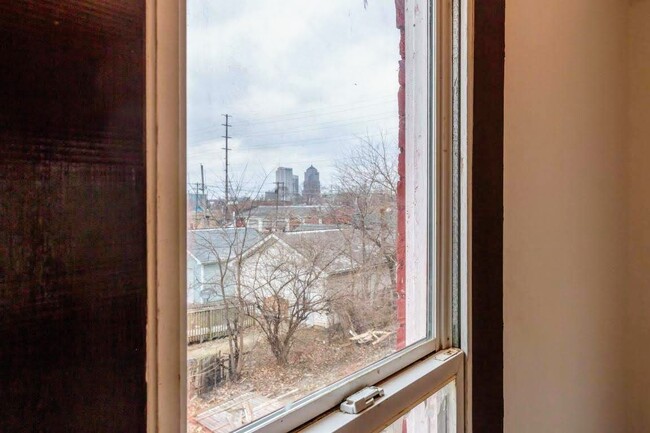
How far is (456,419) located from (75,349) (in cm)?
94

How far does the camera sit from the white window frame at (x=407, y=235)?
49cm

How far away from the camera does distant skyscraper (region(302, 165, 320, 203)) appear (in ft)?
2.53

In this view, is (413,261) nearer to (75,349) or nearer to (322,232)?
(322,232)

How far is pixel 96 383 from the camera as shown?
424mm

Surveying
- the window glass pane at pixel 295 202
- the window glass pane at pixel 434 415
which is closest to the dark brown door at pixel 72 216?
the window glass pane at pixel 295 202

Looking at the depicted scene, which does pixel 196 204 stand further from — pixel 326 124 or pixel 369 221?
pixel 369 221

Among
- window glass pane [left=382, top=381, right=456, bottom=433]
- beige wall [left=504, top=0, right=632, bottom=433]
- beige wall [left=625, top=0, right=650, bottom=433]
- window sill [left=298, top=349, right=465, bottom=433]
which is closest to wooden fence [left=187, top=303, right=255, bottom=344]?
window sill [left=298, top=349, right=465, bottom=433]

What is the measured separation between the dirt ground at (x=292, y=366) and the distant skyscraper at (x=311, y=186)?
0.77ft

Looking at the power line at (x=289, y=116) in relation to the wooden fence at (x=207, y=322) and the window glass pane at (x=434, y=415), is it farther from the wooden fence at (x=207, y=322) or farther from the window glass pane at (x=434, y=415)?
the window glass pane at (x=434, y=415)

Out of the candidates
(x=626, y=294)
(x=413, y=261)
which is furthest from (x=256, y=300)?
(x=626, y=294)

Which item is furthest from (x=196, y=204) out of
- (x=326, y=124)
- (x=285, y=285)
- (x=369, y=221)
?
(x=369, y=221)

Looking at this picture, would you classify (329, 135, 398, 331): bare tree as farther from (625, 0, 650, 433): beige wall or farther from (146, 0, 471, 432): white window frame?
(625, 0, 650, 433): beige wall

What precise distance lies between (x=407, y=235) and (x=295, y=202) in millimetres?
392

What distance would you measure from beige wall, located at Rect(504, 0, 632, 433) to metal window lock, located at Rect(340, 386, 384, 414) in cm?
59
